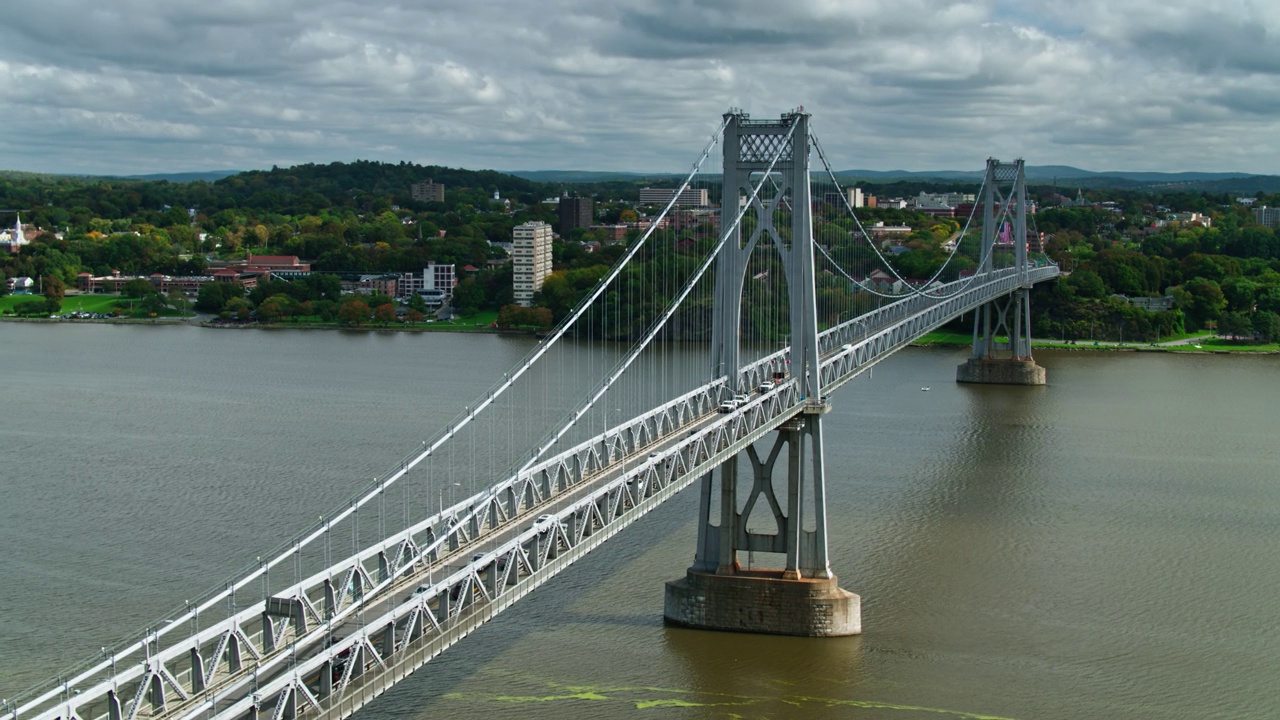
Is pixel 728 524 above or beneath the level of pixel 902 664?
above

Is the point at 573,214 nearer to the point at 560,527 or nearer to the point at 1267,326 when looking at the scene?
the point at 1267,326

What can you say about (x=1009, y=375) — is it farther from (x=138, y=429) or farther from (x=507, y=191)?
(x=507, y=191)

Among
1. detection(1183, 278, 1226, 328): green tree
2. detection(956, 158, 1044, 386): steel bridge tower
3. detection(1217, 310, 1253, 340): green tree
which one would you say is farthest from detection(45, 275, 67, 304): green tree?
detection(1217, 310, 1253, 340): green tree

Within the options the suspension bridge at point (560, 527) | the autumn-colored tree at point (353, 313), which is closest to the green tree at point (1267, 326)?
the suspension bridge at point (560, 527)

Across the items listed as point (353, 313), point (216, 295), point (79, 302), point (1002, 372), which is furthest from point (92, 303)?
point (1002, 372)

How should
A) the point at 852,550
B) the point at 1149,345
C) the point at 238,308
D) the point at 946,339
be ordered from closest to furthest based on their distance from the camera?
the point at 852,550
the point at 1149,345
the point at 946,339
the point at 238,308

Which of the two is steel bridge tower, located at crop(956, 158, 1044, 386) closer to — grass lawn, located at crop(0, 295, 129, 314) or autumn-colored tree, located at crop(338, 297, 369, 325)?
autumn-colored tree, located at crop(338, 297, 369, 325)

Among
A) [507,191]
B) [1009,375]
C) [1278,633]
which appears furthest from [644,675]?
[507,191]
